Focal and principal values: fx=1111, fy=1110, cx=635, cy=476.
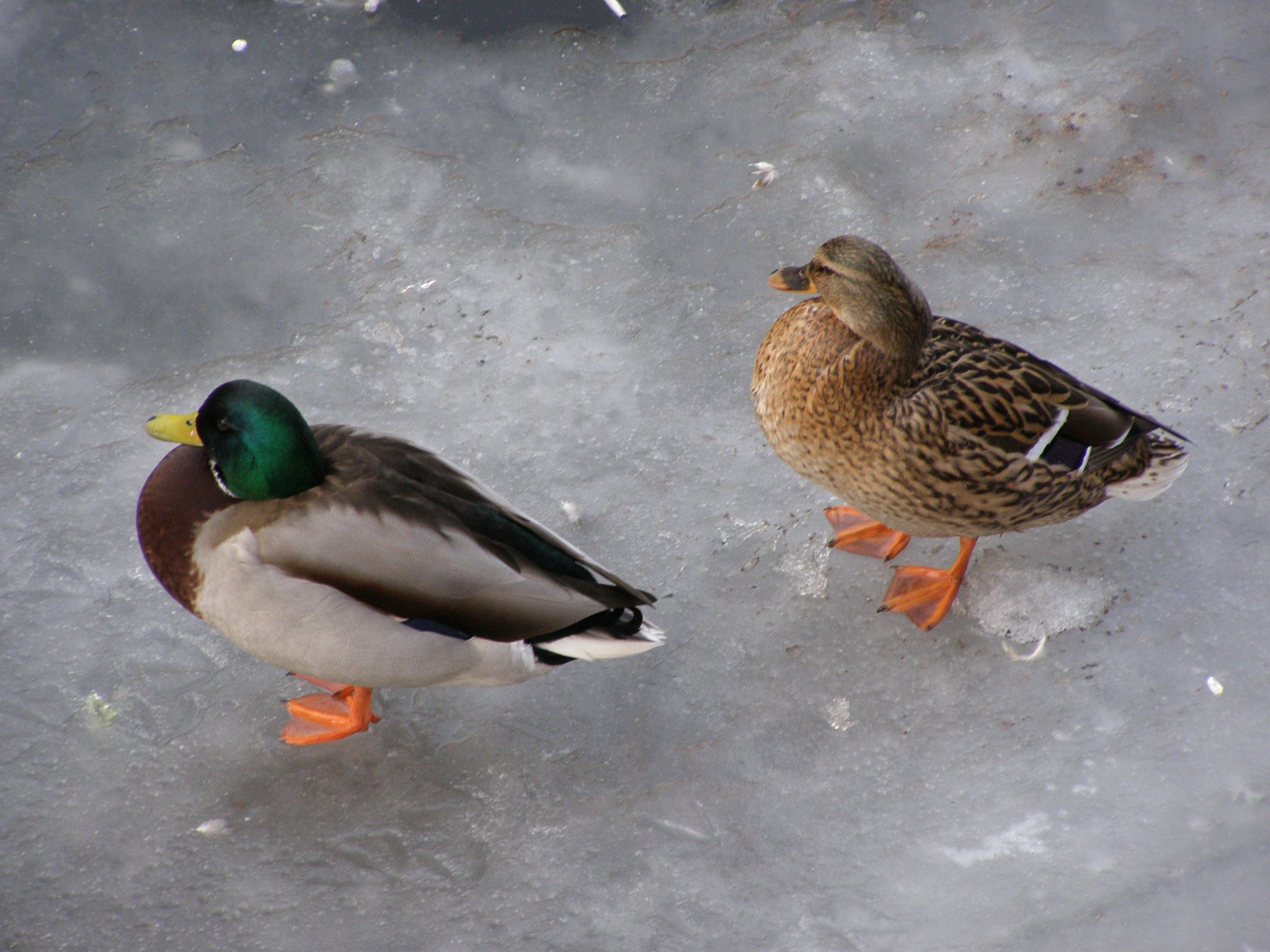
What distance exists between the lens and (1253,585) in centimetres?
295

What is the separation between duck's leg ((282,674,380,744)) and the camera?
2.76 meters

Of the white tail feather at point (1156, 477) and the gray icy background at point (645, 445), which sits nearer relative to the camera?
the gray icy background at point (645, 445)

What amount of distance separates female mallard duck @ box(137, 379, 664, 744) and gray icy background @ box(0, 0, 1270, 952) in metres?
0.38

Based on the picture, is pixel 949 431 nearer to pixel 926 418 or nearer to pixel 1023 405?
pixel 926 418

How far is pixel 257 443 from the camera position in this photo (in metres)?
2.45

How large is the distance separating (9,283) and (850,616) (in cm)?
305

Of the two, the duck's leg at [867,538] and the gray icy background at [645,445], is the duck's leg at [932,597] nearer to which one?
the gray icy background at [645,445]

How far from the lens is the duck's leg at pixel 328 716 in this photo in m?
2.76

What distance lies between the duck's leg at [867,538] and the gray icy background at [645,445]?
0.07 m

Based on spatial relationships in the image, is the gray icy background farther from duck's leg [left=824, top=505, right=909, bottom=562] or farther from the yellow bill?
the yellow bill

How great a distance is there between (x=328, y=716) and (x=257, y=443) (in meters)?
0.76

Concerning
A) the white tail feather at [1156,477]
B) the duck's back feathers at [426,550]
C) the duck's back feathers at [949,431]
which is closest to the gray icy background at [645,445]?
the white tail feather at [1156,477]

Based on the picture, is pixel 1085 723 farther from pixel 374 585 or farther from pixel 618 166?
pixel 618 166

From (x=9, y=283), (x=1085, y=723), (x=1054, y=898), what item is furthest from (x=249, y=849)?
(x=9, y=283)
